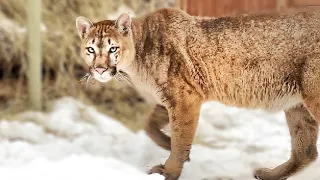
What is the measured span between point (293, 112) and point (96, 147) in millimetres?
1439

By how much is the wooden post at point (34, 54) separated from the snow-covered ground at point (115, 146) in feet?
0.59

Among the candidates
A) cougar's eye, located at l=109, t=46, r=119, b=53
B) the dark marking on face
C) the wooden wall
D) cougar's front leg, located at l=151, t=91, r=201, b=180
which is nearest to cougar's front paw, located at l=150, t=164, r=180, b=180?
cougar's front leg, located at l=151, t=91, r=201, b=180

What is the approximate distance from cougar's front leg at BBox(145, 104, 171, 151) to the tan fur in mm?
237

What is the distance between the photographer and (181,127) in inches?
140

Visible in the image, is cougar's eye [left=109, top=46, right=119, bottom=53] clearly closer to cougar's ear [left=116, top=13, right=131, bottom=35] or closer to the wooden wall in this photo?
cougar's ear [left=116, top=13, right=131, bottom=35]

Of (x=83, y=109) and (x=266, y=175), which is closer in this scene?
(x=266, y=175)

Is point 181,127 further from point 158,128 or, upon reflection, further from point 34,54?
point 34,54

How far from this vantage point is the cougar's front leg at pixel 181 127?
3.54m

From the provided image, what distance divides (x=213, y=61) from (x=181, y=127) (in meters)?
0.44

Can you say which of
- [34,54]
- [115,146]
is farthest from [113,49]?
[34,54]

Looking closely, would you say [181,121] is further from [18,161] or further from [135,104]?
[135,104]

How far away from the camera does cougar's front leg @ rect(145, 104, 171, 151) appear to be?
154 inches

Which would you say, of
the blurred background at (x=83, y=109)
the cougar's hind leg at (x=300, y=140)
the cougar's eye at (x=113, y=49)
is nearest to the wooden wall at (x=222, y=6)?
the blurred background at (x=83, y=109)

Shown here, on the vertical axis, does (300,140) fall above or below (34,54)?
below
